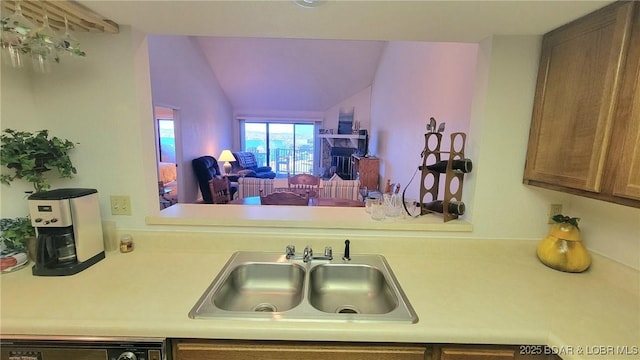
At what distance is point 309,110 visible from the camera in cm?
884

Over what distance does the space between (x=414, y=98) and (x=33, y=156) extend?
141 inches

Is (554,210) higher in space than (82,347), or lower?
higher

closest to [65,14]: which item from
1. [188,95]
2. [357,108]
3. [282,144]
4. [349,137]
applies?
[188,95]

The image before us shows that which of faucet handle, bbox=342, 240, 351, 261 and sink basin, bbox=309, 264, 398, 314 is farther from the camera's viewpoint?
faucet handle, bbox=342, 240, 351, 261

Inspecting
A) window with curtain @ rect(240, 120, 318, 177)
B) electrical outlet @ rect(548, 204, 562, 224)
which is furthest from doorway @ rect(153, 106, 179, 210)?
electrical outlet @ rect(548, 204, 562, 224)

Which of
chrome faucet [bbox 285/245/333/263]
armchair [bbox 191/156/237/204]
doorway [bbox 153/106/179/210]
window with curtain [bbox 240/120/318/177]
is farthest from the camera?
window with curtain [bbox 240/120/318/177]

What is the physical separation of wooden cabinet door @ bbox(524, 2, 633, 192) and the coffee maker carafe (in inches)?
81.0

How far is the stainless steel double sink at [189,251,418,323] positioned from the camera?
127 cm

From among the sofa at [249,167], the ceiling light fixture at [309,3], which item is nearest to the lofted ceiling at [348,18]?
the ceiling light fixture at [309,3]

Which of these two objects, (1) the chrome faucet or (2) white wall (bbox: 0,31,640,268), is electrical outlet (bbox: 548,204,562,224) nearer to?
(2) white wall (bbox: 0,31,640,268)

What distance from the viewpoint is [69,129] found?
1383 mm

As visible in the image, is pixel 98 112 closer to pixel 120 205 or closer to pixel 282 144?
pixel 120 205

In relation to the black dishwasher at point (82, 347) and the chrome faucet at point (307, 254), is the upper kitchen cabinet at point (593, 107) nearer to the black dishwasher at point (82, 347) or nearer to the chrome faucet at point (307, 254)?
the chrome faucet at point (307, 254)

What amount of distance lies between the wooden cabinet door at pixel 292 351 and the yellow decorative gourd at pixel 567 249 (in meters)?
0.87
